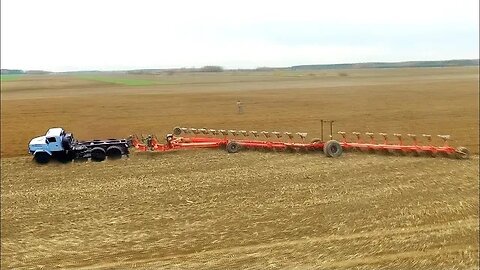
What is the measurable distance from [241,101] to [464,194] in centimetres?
892

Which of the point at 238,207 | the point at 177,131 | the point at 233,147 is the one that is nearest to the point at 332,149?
the point at 233,147

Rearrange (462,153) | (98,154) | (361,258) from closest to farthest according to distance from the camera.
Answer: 1. (361,258)
2. (98,154)
3. (462,153)

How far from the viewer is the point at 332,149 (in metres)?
8.76

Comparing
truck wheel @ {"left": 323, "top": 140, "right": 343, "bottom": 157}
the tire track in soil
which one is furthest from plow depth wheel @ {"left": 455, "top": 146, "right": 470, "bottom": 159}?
the tire track in soil

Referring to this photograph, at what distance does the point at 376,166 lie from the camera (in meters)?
8.02

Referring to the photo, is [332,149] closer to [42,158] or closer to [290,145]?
[290,145]

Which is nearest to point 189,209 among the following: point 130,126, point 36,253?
point 36,253

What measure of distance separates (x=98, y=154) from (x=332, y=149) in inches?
166

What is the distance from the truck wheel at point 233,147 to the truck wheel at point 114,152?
6.56 ft

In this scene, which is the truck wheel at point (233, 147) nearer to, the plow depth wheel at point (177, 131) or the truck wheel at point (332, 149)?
the plow depth wheel at point (177, 131)

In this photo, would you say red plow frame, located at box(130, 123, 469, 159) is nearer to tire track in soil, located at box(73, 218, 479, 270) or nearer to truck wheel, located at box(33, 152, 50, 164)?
truck wheel, located at box(33, 152, 50, 164)

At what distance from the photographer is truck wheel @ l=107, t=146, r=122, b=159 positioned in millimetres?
8453

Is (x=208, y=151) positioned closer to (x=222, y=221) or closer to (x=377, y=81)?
(x=222, y=221)

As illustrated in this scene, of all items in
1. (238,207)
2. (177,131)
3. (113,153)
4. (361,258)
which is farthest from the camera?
(177,131)
